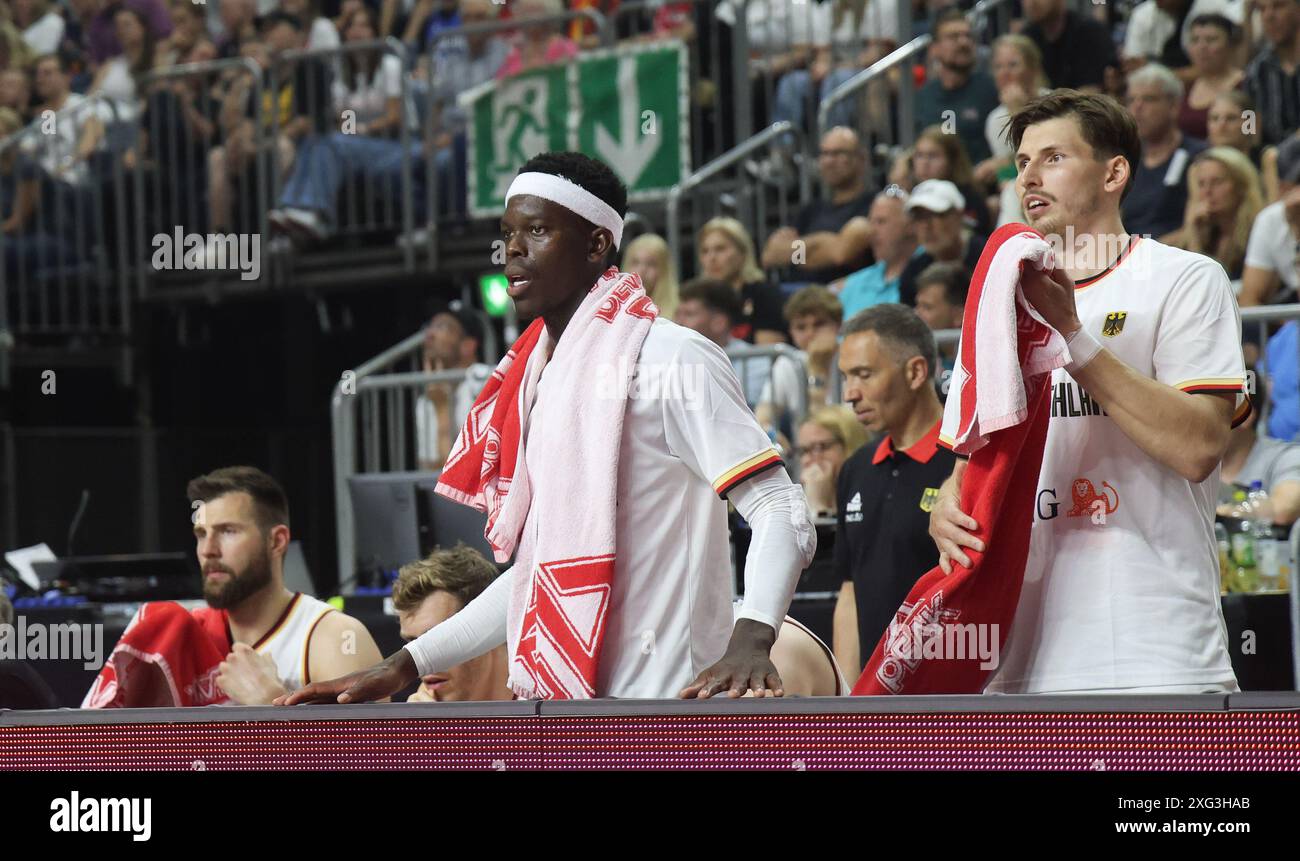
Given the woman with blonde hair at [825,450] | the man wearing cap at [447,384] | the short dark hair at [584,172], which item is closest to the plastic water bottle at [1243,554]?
the woman with blonde hair at [825,450]

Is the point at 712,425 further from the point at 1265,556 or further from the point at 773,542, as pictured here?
the point at 1265,556

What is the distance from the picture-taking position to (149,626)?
4.63 meters

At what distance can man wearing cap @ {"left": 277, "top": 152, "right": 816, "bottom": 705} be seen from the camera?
10.6 ft

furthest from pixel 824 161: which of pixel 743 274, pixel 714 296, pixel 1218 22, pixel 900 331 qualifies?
pixel 900 331

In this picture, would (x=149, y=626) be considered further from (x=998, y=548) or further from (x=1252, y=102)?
(x=1252, y=102)

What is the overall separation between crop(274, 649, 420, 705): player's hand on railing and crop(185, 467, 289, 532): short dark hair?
1.79 meters

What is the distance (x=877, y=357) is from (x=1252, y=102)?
13.8 feet

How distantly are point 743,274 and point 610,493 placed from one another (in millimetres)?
5875

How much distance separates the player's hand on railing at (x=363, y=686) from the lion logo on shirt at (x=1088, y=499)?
4.09ft

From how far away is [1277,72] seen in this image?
8.73 m

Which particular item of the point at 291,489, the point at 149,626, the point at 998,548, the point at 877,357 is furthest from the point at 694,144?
the point at 998,548

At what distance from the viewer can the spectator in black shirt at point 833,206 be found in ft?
30.5

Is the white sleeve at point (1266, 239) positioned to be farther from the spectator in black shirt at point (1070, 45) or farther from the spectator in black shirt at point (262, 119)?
the spectator in black shirt at point (262, 119)

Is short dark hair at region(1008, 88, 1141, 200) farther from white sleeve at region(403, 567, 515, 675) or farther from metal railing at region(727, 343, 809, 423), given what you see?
metal railing at region(727, 343, 809, 423)
